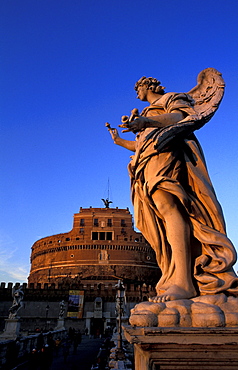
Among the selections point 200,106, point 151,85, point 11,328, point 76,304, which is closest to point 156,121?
point 200,106

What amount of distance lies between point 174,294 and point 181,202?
852 mm

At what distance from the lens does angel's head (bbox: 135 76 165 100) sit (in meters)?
3.54

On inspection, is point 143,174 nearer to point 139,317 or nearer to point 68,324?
point 139,317

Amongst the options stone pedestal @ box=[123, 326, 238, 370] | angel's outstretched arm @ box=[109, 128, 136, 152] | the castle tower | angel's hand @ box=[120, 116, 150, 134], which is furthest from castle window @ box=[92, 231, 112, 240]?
stone pedestal @ box=[123, 326, 238, 370]

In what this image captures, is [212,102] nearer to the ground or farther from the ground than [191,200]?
farther from the ground

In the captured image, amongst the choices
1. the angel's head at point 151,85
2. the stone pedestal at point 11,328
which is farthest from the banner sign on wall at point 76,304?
the angel's head at point 151,85

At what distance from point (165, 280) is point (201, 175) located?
1.10m

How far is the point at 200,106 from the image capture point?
10.1 ft

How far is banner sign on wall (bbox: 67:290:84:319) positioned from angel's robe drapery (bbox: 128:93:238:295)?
37.2m

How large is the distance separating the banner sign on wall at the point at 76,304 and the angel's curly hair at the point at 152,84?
123 feet

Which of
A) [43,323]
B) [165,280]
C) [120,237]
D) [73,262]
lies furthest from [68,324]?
[165,280]

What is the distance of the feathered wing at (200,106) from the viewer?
2676mm

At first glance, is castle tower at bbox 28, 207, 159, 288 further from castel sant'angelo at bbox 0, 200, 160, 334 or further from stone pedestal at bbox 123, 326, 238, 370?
stone pedestal at bbox 123, 326, 238, 370

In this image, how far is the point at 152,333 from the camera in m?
1.64
